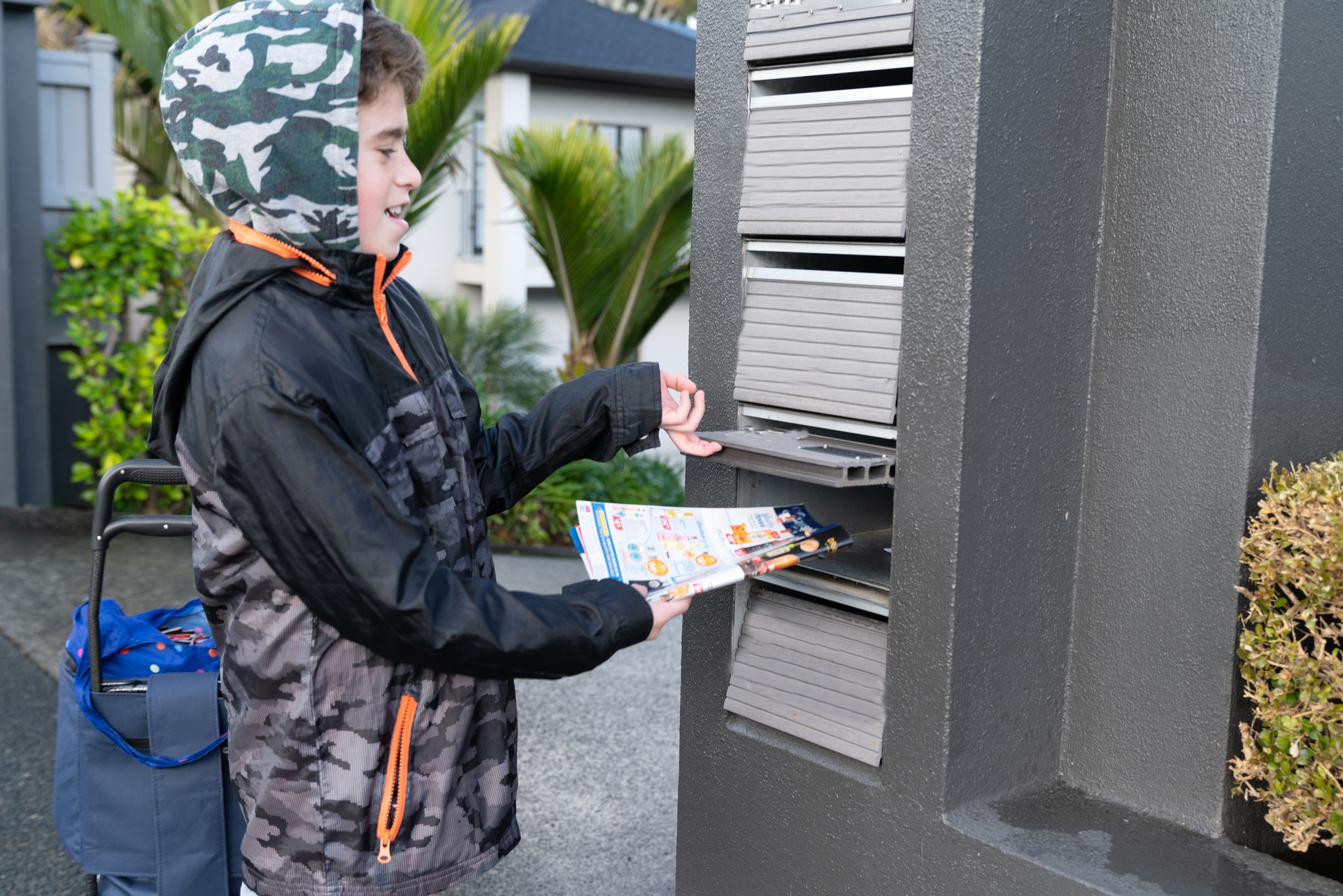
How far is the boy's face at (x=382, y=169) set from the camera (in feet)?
6.25

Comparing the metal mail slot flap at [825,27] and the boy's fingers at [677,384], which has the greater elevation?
the metal mail slot flap at [825,27]

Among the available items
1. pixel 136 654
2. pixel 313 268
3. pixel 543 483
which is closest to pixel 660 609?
pixel 313 268

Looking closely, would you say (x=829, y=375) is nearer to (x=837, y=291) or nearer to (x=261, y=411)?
(x=837, y=291)

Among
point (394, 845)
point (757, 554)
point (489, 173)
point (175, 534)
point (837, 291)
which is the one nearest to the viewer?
point (394, 845)

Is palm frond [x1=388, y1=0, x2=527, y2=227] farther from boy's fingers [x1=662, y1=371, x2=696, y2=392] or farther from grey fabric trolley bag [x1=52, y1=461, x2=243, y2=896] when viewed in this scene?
grey fabric trolley bag [x1=52, y1=461, x2=243, y2=896]

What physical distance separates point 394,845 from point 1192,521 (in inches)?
57.9

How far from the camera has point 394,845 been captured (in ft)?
6.48

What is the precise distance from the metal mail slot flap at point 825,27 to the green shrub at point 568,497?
480 centimetres

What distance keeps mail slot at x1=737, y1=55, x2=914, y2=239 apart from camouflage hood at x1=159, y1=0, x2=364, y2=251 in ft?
2.93

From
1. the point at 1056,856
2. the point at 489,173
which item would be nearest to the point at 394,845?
the point at 1056,856

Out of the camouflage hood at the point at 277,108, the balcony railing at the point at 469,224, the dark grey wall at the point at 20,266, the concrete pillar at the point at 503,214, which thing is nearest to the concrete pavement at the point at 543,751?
the dark grey wall at the point at 20,266

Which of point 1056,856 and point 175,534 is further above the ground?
point 175,534

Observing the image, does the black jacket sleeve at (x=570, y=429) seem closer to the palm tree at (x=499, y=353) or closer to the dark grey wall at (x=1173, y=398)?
the dark grey wall at (x=1173, y=398)

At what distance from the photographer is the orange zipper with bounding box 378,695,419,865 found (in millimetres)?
1938
